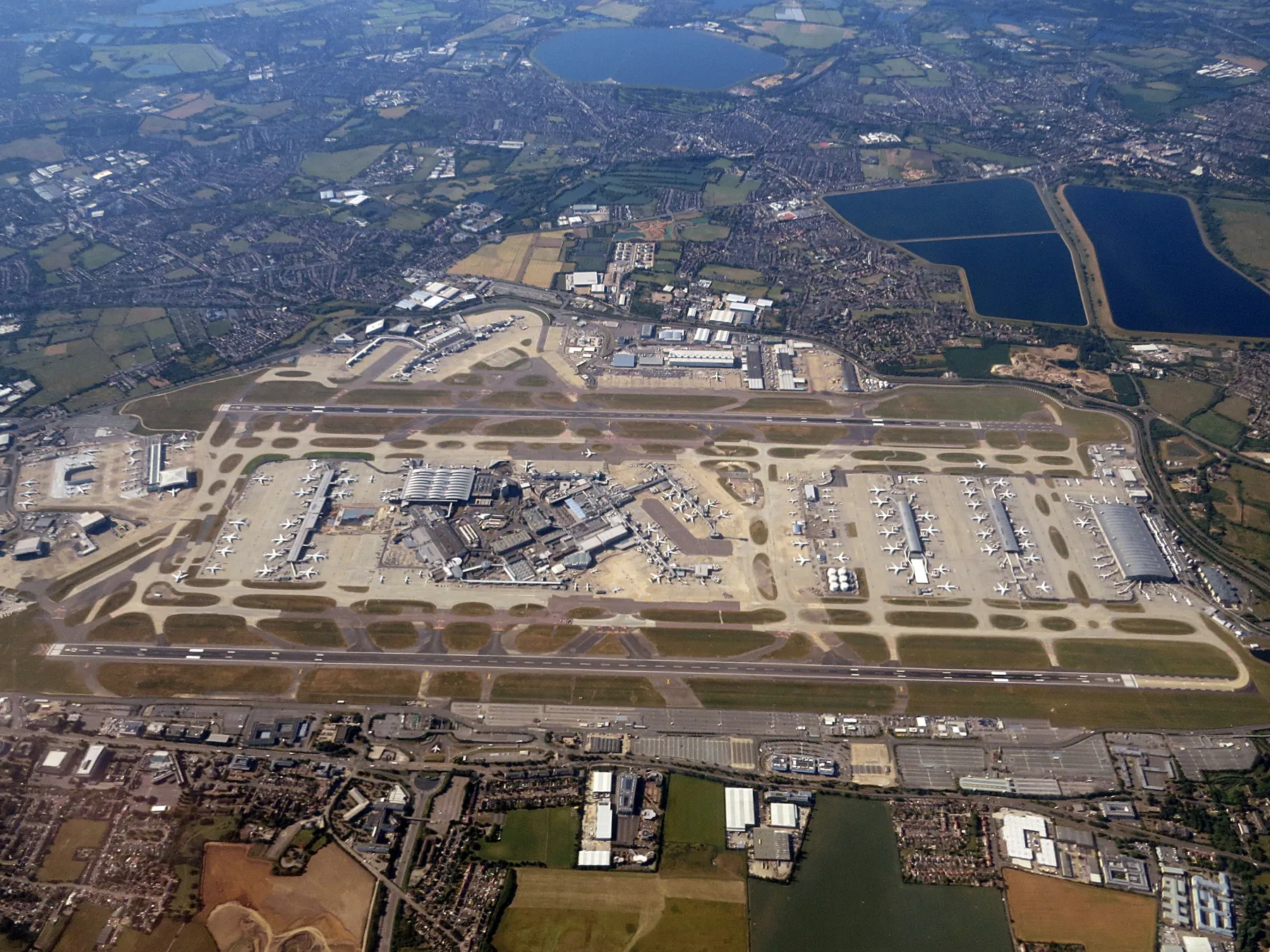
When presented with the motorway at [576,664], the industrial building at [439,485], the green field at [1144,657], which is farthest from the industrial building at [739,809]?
the industrial building at [439,485]

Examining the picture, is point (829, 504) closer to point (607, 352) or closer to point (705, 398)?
point (705, 398)

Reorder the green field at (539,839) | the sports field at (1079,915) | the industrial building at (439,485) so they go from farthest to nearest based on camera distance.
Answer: the industrial building at (439,485) < the green field at (539,839) < the sports field at (1079,915)

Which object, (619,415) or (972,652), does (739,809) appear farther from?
(619,415)

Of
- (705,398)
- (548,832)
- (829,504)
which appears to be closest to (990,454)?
(829,504)

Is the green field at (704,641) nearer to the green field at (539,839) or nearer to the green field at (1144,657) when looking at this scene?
the green field at (539,839)

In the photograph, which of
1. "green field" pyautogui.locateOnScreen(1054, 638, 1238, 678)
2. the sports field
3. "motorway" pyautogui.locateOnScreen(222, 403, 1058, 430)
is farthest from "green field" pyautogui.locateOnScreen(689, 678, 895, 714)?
"motorway" pyautogui.locateOnScreen(222, 403, 1058, 430)
